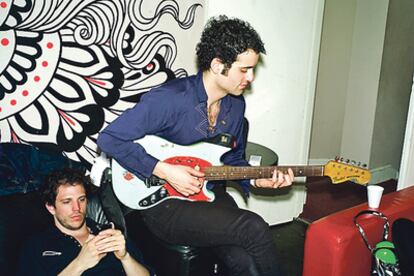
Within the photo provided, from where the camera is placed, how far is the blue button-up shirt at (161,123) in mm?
1651

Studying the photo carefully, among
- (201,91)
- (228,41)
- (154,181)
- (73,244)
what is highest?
(228,41)

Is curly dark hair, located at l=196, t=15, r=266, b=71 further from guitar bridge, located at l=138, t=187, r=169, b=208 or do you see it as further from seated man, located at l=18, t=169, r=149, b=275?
seated man, located at l=18, t=169, r=149, b=275

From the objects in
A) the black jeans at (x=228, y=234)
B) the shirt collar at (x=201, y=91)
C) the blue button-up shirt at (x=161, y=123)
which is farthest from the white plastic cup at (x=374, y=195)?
the shirt collar at (x=201, y=91)

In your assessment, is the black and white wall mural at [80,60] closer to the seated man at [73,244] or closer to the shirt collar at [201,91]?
the seated man at [73,244]

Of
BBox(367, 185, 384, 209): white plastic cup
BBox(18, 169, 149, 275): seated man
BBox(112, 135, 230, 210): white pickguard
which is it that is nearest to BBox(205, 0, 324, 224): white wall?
BBox(112, 135, 230, 210): white pickguard

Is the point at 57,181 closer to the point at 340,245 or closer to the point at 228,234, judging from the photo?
the point at 228,234

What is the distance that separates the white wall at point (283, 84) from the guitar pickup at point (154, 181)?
1.10m

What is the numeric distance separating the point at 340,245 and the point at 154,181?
2.58 ft

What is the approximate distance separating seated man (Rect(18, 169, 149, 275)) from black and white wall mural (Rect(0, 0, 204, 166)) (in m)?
0.55

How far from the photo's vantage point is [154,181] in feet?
5.69

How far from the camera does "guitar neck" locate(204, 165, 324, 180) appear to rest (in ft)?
5.93

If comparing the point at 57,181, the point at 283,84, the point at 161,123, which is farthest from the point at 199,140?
the point at 283,84

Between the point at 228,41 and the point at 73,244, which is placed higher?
the point at 228,41

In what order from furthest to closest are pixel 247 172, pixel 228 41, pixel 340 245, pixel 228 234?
pixel 247 172, pixel 228 41, pixel 228 234, pixel 340 245
